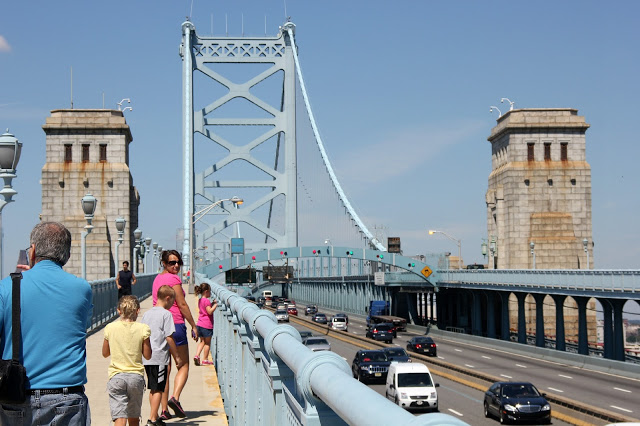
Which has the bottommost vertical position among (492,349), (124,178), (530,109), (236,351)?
(492,349)

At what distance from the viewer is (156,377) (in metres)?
10.2

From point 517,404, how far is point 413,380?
400 centimetres

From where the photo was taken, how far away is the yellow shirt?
8594 millimetres

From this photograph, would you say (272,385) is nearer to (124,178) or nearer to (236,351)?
(236,351)

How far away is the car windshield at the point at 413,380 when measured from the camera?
2927cm

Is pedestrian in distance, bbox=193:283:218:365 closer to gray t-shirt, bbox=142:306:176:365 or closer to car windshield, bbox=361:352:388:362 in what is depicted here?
gray t-shirt, bbox=142:306:176:365

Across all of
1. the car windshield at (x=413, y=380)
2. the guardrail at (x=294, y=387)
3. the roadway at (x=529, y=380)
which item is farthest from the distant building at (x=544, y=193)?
the guardrail at (x=294, y=387)

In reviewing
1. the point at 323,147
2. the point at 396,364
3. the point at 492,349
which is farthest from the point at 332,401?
the point at 323,147

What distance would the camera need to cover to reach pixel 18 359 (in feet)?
17.8

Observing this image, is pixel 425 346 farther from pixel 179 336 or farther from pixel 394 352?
pixel 179 336

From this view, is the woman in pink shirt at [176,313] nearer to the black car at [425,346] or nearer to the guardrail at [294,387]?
the guardrail at [294,387]

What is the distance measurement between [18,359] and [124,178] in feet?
263

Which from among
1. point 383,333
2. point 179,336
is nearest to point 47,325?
point 179,336

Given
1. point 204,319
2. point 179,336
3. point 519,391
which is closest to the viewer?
point 179,336
